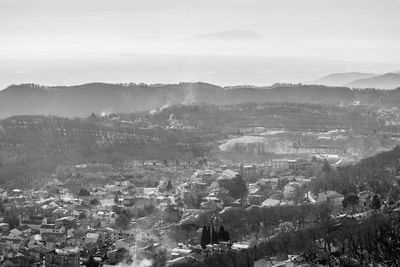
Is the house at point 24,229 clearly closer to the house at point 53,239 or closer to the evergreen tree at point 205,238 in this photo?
the house at point 53,239

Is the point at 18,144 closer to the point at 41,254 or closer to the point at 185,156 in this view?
the point at 185,156

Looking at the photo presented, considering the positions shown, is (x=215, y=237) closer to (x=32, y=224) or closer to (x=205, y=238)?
(x=205, y=238)

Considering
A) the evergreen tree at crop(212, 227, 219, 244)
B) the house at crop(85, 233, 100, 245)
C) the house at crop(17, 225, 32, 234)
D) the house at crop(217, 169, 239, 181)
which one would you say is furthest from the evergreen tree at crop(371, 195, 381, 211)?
the house at crop(17, 225, 32, 234)

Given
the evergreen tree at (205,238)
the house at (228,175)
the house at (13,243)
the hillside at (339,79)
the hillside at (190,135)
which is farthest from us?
the hillside at (339,79)

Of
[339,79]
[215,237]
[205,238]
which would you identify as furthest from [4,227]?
[339,79]

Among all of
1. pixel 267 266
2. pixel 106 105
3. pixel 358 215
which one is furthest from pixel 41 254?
pixel 106 105

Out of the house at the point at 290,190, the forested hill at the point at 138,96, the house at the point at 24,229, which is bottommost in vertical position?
the house at the point at 24,229

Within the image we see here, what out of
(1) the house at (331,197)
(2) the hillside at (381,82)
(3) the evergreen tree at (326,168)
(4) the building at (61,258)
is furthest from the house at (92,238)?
(2) the hillside at (381,82)
